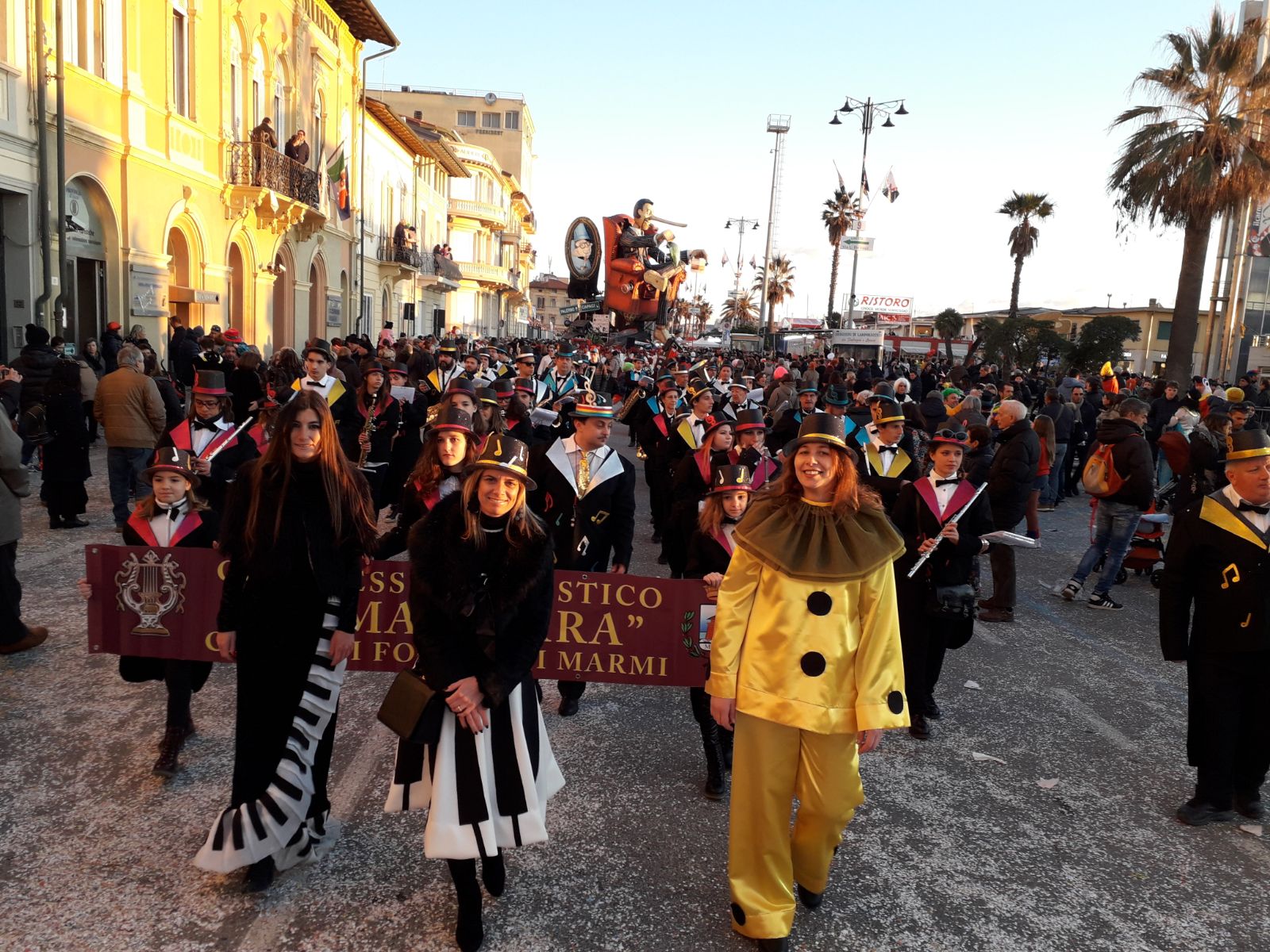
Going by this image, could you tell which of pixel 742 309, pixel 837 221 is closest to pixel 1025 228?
pixel 837 221

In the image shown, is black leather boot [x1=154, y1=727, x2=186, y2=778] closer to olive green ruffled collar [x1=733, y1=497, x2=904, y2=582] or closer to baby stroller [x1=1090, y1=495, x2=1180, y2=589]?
olive green ruffled collar [x1=733, y1=497, x2=904, y2=582]

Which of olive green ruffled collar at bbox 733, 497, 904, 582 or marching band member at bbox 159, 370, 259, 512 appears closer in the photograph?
olive green ruffled collar at bbox 733, 497, 904, 582

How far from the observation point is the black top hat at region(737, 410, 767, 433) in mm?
7066

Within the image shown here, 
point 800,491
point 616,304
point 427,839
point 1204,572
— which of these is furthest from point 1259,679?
point 616,304

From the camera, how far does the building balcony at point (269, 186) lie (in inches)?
885

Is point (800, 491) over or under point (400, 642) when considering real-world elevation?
over

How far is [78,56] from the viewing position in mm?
16375

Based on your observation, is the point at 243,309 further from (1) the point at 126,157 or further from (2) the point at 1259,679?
(2) the point at 1259,679

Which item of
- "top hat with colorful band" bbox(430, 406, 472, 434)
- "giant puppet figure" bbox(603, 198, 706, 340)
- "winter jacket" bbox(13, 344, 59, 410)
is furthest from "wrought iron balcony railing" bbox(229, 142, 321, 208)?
"top hat with colorful band" bbox(430, 406, 472, 434)

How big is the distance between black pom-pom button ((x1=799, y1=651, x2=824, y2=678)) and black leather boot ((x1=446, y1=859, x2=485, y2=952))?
1.36m

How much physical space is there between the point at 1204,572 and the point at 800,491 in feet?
8.14

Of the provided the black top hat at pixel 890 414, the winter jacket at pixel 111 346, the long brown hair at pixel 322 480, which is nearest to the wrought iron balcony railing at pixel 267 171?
the winter jacket at pixel 111 346

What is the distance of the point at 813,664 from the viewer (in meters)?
3.30

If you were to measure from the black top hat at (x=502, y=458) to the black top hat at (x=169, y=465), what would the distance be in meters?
2.18
